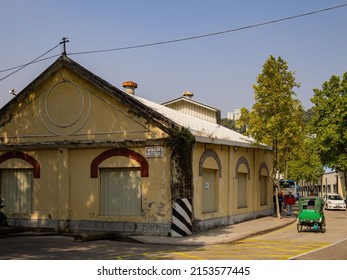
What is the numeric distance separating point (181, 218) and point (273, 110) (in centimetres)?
1142

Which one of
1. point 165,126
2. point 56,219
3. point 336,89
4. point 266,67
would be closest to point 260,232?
point 165,126

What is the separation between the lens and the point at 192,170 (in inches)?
770

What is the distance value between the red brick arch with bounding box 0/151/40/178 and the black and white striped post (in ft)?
23.0

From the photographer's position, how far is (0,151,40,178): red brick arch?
2173 centimetres

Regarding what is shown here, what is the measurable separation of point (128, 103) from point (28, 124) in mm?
5638

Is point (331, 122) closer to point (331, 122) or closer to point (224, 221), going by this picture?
point (331, 122)

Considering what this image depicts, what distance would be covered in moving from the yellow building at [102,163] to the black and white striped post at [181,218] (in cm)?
4

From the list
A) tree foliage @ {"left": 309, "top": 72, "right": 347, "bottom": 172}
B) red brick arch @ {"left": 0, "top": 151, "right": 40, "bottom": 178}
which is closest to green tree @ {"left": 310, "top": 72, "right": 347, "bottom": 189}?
tree foliage @ {"left": 309, "top": 72, "right": 347, "bottom": 172}

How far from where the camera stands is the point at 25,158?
2211cm

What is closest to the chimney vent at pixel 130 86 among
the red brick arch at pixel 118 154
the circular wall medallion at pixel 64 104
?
the circular wall medallion at pixel 64 104

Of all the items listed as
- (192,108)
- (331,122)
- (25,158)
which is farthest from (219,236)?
(331,122)

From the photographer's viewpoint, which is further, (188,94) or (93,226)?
(188,94)

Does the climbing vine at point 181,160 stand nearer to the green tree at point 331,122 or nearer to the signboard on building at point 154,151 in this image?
the signboard on building at point 154,151

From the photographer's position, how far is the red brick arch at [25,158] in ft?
71.3
